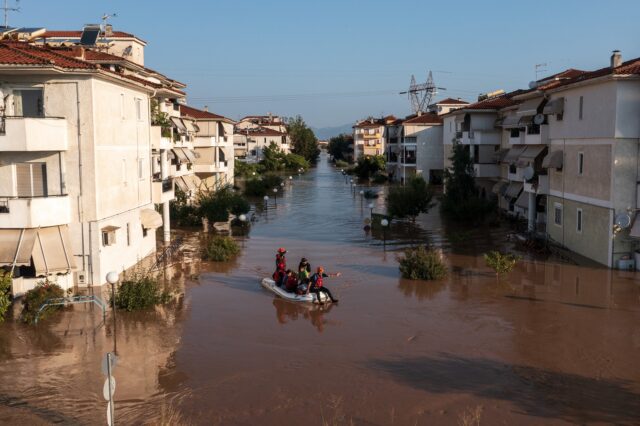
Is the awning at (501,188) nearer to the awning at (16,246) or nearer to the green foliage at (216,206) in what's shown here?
the green foliage at (216,206)

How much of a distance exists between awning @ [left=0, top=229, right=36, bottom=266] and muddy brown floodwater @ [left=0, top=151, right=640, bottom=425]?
2.25 m

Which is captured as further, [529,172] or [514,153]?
[514,153]

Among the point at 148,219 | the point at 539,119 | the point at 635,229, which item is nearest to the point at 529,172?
the point at 539,119

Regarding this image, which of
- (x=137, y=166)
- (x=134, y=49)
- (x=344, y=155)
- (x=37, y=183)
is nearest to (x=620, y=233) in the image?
(x=137, y=166)

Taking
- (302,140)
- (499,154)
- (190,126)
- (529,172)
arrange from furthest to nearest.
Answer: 1. (302,140)
2. (190,126)
3. (499,154)
4. (529,172)

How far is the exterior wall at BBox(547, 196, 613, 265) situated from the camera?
26047 millimetres

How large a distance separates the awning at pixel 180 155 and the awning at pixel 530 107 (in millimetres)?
18760

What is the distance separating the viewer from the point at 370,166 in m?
96.2

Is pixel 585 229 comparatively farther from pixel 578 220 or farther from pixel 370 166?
pixel 370 166

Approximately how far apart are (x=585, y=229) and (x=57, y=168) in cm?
2075

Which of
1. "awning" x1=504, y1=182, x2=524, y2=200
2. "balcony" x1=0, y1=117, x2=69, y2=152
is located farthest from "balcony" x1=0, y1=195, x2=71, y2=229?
"awning" x1=504, y1=182, x2=524, y2=200

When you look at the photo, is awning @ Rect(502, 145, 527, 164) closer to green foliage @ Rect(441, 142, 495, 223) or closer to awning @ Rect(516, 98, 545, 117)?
awning @ Rect(516, 98, 545, 117)

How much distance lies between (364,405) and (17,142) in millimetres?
13828

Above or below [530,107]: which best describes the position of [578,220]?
below
